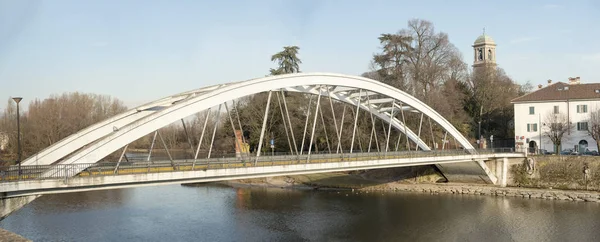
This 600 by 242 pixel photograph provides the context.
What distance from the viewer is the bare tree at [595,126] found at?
4384 centimetres

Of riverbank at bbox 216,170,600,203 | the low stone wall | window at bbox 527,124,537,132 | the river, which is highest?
window at bbox 527,124,537,132

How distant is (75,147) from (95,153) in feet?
8.61

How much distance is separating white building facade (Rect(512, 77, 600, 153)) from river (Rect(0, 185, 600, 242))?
47.4 ft

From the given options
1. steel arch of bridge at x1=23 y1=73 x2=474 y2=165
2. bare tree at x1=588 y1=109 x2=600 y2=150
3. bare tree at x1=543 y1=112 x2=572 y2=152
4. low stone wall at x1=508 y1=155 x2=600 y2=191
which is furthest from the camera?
bare tree at x1=543 y1=112 x2=572 y2=152

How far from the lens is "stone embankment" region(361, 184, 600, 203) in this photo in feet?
118

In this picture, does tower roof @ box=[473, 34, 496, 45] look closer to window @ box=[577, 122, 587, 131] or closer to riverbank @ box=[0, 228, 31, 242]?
window @ box=[577, 122, 587, 131]

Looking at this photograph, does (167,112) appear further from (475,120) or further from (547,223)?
(475,120)

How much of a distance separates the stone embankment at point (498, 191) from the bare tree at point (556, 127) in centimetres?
857

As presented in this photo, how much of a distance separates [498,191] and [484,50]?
53254 mm

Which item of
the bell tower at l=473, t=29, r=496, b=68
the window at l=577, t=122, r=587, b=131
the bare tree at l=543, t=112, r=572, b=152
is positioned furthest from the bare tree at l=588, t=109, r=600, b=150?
the bell tower at l=473, t=29, r=496, b=68

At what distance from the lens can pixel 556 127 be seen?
46.0 metres

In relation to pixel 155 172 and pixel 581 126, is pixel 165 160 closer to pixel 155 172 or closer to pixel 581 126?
pixel 155 172

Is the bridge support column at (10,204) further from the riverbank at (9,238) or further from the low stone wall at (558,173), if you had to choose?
the low stone wall at (558,173)

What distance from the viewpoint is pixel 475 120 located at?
5941cm
